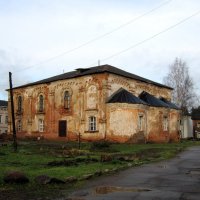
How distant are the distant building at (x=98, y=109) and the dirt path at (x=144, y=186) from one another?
22.5 meters

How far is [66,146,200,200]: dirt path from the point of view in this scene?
10.0m

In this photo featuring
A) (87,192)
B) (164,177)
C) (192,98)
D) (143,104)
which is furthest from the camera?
(192,98)

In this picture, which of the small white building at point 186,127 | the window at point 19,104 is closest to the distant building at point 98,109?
the window at point 19,104

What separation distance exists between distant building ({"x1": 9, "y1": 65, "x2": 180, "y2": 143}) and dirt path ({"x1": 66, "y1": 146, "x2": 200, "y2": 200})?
2248cm

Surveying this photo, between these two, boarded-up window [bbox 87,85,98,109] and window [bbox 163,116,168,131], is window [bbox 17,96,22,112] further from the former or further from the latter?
window [bbox 163,116,168,131]

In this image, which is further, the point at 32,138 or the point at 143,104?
the point at 32,138

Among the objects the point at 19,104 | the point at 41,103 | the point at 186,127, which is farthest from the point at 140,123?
the point at 186,127

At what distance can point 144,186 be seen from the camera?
11.8 m

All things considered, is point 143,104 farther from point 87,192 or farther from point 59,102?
point 87,192

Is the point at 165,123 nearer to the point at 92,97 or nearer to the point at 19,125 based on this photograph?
the point at 92,97

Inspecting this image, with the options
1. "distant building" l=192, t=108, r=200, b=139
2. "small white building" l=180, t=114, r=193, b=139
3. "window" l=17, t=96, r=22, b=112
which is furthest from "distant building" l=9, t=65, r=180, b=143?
"distant building" l=192, t=108, r=200, b=139

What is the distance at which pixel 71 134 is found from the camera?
4347cm

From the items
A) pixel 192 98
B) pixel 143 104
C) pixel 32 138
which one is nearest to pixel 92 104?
pixel 143 104

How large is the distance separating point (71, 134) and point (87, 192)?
108ft
